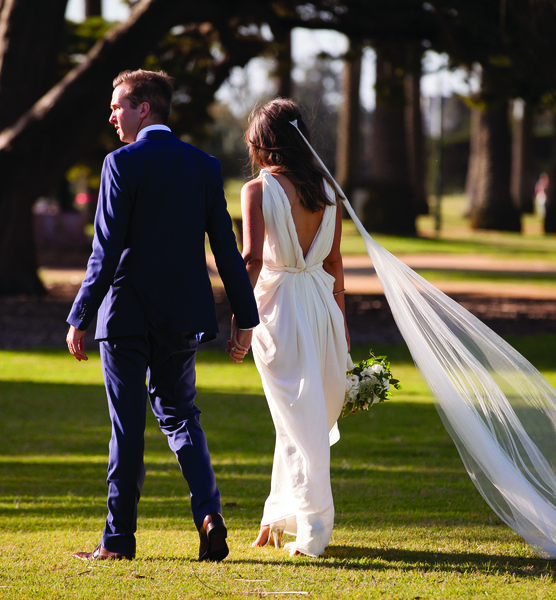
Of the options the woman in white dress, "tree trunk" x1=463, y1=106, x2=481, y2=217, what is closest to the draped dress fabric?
the woman in white dress

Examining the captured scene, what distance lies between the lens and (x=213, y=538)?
13.6ft

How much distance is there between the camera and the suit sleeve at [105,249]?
3959mm

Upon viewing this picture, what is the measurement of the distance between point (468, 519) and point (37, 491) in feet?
8.83

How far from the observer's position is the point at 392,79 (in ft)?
55.2

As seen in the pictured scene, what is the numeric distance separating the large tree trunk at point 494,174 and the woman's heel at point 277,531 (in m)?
28.3

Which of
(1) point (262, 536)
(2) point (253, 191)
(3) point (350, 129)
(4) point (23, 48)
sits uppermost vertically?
(4) point (23, 48)

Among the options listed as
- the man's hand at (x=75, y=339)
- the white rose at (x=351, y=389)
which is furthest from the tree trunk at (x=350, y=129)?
the man's hand at (x=75, y=339)

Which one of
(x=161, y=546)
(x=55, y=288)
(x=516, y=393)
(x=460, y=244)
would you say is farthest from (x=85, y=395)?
(x=460, y=244)

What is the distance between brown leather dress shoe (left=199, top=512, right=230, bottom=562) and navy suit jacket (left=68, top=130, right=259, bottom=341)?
819 millimetres

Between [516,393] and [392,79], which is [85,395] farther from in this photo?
[392,79]

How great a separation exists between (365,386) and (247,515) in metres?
1.21

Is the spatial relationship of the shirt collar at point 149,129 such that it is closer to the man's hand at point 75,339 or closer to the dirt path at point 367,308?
the man's hand at point 75,339

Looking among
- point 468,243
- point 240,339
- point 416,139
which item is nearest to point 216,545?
point 240,339

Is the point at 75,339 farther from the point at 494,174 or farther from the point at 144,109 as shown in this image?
the point at 494,174
